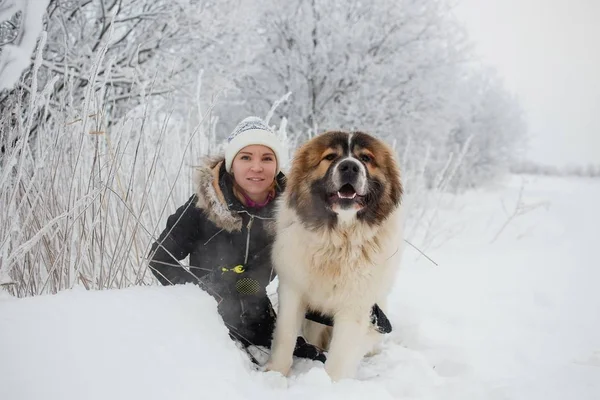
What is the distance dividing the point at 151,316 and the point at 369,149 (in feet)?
4.32

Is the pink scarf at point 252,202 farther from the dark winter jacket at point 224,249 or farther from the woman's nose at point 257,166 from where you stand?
the woman's nose at point 257,166

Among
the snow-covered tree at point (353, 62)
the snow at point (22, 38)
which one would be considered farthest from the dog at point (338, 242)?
the snow-covered tree at point (353, 62)

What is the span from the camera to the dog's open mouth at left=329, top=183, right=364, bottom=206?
1.97 meters

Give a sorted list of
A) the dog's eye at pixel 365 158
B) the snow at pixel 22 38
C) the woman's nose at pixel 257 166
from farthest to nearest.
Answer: the woman's nose at pixel 257 166 → the dog's eye at pixel 365 158 → the snow at pixel 22 38

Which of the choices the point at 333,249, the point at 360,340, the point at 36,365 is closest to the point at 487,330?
the point at 360,340

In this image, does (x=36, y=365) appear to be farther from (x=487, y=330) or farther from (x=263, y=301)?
(x=487, y=330)

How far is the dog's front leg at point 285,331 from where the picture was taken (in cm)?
198

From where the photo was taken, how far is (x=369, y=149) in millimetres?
2086

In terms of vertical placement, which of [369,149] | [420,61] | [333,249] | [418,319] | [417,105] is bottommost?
[418,319]

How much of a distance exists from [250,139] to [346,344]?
1185 mm

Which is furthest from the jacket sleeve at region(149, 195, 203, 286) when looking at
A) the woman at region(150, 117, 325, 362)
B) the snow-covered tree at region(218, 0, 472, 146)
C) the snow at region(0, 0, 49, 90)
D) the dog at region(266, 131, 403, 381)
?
the snow-covered tree at region(218, 0, 472, 146)

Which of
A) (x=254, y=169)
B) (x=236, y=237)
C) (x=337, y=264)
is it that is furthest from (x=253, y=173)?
(x=337, y=264)

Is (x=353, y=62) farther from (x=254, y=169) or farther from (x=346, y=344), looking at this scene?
(x=346, y=344)

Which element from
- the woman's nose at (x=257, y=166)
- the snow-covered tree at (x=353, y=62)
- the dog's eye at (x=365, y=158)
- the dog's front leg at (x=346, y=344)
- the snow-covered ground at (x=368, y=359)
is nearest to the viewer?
the snow-covered ground at (x=368, y=359)
